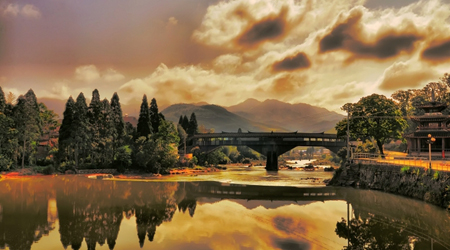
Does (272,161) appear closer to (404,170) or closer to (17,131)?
(404,170)

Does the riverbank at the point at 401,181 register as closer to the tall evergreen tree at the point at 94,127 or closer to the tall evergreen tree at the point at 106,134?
the tall evergreen tree at the point at 106,134

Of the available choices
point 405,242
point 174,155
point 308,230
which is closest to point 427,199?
point 405,242

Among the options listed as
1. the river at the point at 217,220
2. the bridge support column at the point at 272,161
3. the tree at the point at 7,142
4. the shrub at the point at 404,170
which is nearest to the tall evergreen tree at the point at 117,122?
the tree at the point at 7,142

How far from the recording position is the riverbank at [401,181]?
105ft

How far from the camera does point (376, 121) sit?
201 ft

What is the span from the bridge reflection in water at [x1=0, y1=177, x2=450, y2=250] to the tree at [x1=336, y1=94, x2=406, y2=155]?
19977 mm

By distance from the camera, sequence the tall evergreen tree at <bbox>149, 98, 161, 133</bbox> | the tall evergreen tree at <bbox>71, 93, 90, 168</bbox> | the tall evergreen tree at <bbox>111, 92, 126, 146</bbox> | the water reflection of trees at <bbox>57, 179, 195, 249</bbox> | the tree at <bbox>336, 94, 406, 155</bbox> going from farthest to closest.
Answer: the tall evergreen tree at <bbox>149, 98, 161, 133</bbox>, the tall evergreen tree at <bbox>111, 92, 126, 146</bbox>, the tall evergreen tree at <bbox>71, 93, 90, 168</bbox>, the tree at <bbox>336, 94, 406, 155</bbox>, the water reflection of trees at <bbox>57, 179, 195, 249</bbox>

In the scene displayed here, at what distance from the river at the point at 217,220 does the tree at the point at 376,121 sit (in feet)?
72.9

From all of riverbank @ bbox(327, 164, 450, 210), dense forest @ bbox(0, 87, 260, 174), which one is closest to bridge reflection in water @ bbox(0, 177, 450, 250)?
riverbank @ bbox(327, 164, 450, 210)

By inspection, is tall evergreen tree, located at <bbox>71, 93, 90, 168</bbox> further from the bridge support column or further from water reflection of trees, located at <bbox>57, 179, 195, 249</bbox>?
the bridge support column

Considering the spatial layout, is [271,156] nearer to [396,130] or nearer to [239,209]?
[396,130]

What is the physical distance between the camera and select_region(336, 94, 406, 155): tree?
59.8 m

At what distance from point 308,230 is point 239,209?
9.86 m

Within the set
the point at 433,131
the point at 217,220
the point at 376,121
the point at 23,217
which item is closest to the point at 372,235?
the point at 217,220
